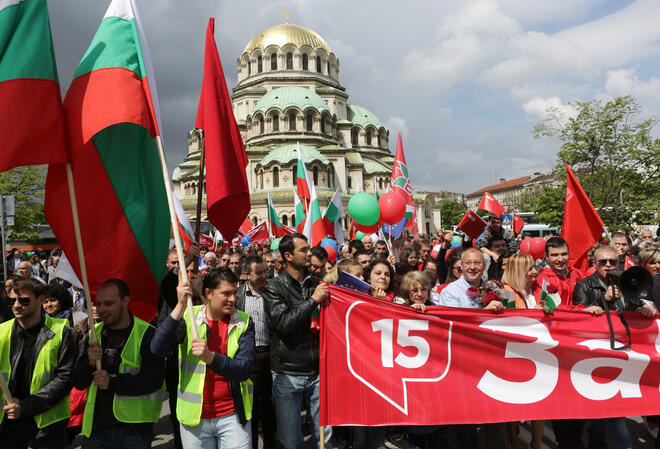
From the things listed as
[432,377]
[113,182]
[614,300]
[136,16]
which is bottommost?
[432,377]

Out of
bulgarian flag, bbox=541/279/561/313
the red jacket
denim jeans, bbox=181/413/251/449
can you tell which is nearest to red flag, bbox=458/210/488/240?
Answer: the red jacket

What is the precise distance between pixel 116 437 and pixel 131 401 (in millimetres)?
238

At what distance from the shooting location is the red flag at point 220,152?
4074mm

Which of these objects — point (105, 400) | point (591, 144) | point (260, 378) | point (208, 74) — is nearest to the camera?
point (105, 400)

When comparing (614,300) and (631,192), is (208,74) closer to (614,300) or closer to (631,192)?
(614,300)

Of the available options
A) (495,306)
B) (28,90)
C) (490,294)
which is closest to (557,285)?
(490,294)

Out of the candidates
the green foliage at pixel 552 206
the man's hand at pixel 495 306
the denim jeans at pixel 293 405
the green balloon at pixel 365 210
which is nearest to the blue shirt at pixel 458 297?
the man's hand at pixel 495 306

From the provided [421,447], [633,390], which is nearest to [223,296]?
[421,447]

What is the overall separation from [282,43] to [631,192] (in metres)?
47.9

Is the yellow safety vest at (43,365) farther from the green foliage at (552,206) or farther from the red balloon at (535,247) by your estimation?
the green foliage at (552,206)

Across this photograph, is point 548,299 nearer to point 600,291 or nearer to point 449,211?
point 600,291

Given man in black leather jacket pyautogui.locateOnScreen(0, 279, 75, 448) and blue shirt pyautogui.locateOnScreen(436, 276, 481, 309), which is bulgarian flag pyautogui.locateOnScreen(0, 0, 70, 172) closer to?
man in black leather jacket pyautogui.locateOnScreen(0, 279, 75, 448)

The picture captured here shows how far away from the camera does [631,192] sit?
20781mm

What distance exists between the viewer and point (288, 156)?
161 ft
